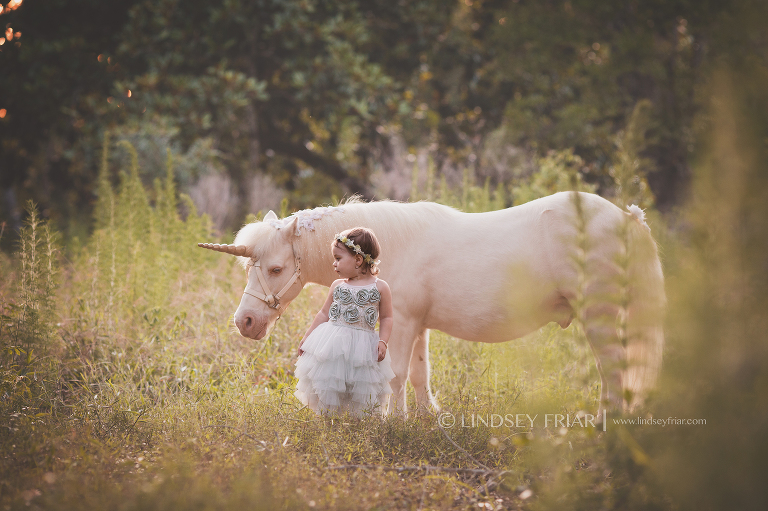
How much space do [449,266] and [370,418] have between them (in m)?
1.01

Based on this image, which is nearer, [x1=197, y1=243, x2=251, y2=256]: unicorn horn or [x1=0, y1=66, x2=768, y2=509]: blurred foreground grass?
[x1=0, y1=66, x2=768, y2=509]: blurred foreground grass

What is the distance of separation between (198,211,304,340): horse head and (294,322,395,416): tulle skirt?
0.44 meters

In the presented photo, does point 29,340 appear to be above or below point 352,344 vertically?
below

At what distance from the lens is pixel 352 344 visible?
3.05 m

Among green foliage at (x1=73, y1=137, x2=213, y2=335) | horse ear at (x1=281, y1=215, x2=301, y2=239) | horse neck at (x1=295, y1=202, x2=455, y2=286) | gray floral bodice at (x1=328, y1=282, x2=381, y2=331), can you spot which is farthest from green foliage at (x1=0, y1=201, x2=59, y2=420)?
gray floral bodice at (x1=328, y1=282, x2=381, y2=331)

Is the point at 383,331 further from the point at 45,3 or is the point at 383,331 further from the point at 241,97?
the point at 45,3

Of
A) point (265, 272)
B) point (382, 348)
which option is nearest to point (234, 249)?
point (265, 272)

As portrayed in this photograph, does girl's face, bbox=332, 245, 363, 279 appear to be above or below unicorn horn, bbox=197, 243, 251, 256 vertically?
below

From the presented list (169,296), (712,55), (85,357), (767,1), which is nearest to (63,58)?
(169,296)

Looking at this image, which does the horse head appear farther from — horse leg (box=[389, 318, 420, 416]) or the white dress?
horse leg (box=[389, 318, 420, 416])

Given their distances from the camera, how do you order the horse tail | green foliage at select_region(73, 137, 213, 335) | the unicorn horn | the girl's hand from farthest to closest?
green foliage at select_region(73, 137, 213, 335), the unicorn horn, the girl's hand, the horse tail

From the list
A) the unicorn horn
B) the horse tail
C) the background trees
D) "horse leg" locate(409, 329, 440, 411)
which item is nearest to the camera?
the horse tail

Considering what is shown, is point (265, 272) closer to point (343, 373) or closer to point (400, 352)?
point (343, 373)

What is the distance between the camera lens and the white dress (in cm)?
301
